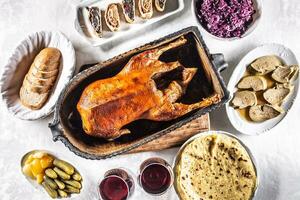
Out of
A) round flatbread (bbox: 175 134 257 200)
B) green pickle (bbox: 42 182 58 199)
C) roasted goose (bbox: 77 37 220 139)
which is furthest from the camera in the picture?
green pickle (bbox: 42 182 58 199)

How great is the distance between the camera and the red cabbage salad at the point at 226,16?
2438 millimetres

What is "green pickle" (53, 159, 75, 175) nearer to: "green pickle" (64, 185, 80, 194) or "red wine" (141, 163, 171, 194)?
"green pickle" (64, 185, 80, 194)

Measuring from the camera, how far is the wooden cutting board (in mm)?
2387

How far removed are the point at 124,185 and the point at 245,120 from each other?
0.54 meters

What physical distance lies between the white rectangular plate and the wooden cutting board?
0.44 m

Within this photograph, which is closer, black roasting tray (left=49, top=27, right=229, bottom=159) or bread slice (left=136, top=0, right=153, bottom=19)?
black roasting tray (left=49, top=27, right=229, bottom=159)

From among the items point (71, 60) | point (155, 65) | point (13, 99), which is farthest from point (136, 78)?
point (13, 99)

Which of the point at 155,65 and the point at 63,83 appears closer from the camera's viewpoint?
the point at 155,65

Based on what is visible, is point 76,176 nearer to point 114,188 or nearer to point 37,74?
point 114,188

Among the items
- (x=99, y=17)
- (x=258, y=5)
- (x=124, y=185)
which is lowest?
(x=124, y=185)

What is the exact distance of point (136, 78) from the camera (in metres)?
2.15

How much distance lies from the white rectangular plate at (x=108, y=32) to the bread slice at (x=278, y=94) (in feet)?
1.60

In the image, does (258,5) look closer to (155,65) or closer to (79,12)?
(155,65)

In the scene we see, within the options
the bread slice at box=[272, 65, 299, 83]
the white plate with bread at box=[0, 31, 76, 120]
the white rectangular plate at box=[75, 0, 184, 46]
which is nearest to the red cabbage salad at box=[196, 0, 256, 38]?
the white rectangular plate at box=[75, 0, 184, 46]
